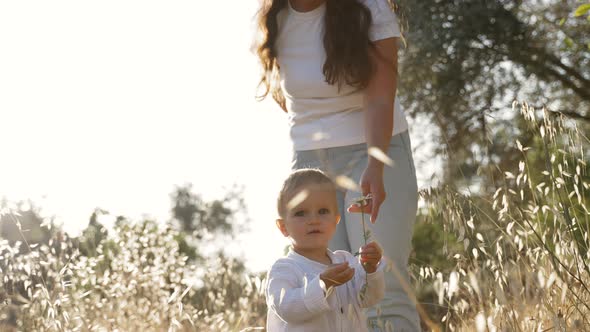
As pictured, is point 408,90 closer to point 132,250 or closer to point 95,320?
point 132,250

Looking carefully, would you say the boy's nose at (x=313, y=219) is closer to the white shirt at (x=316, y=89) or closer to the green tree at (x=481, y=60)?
the white shirt at (x=316, y=89)

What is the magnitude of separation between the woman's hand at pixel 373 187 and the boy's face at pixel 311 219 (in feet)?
0.40

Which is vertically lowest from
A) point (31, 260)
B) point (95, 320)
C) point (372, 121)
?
point (95, 320)

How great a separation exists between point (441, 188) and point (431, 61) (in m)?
11.4

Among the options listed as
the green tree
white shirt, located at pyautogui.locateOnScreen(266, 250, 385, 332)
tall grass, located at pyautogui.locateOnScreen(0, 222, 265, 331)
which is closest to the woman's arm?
white shirt, located at pyautogui.locateOnScreen(266, 250, 385, 332)

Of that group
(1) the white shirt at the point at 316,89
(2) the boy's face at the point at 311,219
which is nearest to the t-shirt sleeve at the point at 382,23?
(1) the white shirt at the point at 316,89

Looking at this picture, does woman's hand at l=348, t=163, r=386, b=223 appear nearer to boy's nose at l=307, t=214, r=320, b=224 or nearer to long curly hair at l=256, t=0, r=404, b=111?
boy's nose at l=307, t=214, r=320, b=224

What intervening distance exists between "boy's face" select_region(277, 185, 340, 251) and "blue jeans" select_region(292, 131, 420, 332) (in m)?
0.17

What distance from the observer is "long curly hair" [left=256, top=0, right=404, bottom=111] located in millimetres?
3322

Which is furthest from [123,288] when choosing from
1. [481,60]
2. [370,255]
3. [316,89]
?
[481,60]

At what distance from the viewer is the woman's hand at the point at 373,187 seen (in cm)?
304

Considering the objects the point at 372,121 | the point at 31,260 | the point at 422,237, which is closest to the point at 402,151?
the point at 372,121

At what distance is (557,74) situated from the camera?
1458 centimetres

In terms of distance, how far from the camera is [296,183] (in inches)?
120
